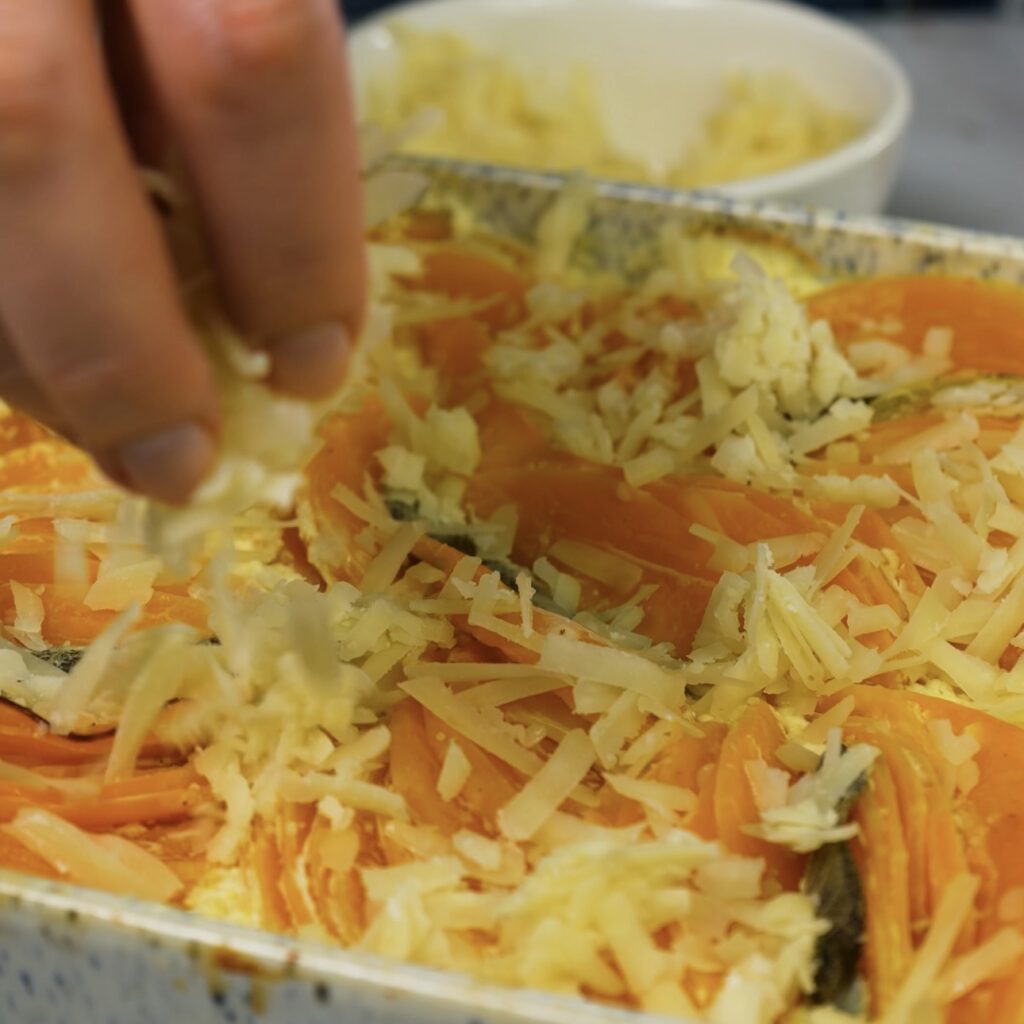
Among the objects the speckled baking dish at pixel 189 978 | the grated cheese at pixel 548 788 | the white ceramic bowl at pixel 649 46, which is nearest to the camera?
the speckled baking dish at pixel 189 978

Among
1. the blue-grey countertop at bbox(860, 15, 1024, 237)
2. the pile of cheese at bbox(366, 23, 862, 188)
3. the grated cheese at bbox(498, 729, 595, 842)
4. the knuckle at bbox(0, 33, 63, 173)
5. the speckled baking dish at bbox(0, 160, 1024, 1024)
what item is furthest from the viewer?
the blue-grey countertop at bbox(860, 15, 1024, 237)

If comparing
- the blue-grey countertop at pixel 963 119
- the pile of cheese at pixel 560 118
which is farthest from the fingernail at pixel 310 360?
the blue-grey countertop at pixel 963 119

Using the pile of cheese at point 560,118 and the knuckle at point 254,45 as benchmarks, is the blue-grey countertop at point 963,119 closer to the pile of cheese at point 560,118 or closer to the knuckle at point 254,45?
the pile of cheese at point 560,118

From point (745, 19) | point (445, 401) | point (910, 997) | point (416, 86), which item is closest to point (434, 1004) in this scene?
point (910, 997)

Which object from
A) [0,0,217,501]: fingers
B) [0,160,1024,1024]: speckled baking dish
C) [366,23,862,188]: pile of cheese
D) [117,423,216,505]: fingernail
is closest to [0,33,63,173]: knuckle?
[0,0,217,501]: fingers

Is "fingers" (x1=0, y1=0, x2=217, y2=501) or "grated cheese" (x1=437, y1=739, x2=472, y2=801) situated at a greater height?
"fingers" (x1=0, y1=0, x2=217, y2=501)

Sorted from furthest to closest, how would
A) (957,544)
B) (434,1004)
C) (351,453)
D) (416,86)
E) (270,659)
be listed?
(416,86), (351,453), (957,544), (270,659), (434,1004)

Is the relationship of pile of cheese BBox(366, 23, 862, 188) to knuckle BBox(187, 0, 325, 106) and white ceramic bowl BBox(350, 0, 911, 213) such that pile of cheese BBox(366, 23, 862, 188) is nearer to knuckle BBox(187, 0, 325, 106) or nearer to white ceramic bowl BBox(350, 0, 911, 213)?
white ceramic bowl BBox(350, 0, 911, 213)

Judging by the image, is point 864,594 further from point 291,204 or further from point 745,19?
point 745,19
